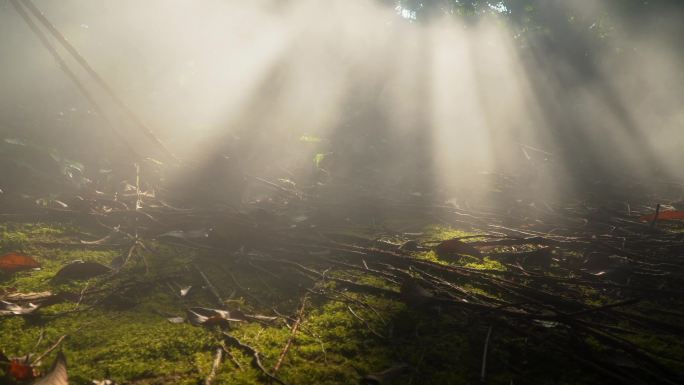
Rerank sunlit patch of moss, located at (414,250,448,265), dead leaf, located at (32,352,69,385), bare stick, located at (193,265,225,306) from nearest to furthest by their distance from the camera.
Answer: dead leaf, located at (32,352,69,385)
bare stick, located at (193,265,225,306)
sunlit patch of moss, located at (414,250,448,265)

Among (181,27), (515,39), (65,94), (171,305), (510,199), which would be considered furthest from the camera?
(515,39)

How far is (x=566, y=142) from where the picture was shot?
44.1 ft

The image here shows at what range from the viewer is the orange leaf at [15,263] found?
8.47 feet

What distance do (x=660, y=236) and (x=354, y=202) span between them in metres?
3.31

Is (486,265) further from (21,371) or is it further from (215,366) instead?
(21,371)

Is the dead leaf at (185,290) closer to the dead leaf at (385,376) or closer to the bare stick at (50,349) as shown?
the bare stick at (50,349)

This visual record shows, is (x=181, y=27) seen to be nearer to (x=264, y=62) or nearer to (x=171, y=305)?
(x=264, y=62)

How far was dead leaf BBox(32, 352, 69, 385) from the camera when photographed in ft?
4.95

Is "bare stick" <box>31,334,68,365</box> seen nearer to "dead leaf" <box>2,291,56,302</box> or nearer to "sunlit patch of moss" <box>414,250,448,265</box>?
"dead leaf" <box>2,291,56,302</box>

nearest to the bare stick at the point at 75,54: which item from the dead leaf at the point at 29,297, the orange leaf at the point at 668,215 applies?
the dead leaf at the point at 29,297

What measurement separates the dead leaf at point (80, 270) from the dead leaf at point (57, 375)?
106cm

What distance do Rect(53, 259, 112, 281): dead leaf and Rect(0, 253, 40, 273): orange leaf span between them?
30 cm

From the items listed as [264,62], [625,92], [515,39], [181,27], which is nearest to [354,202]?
[264,62]

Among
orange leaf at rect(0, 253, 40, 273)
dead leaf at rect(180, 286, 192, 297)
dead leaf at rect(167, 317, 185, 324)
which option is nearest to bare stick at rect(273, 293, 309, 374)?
dead leaf at rect(167, 317, 185, 324)
